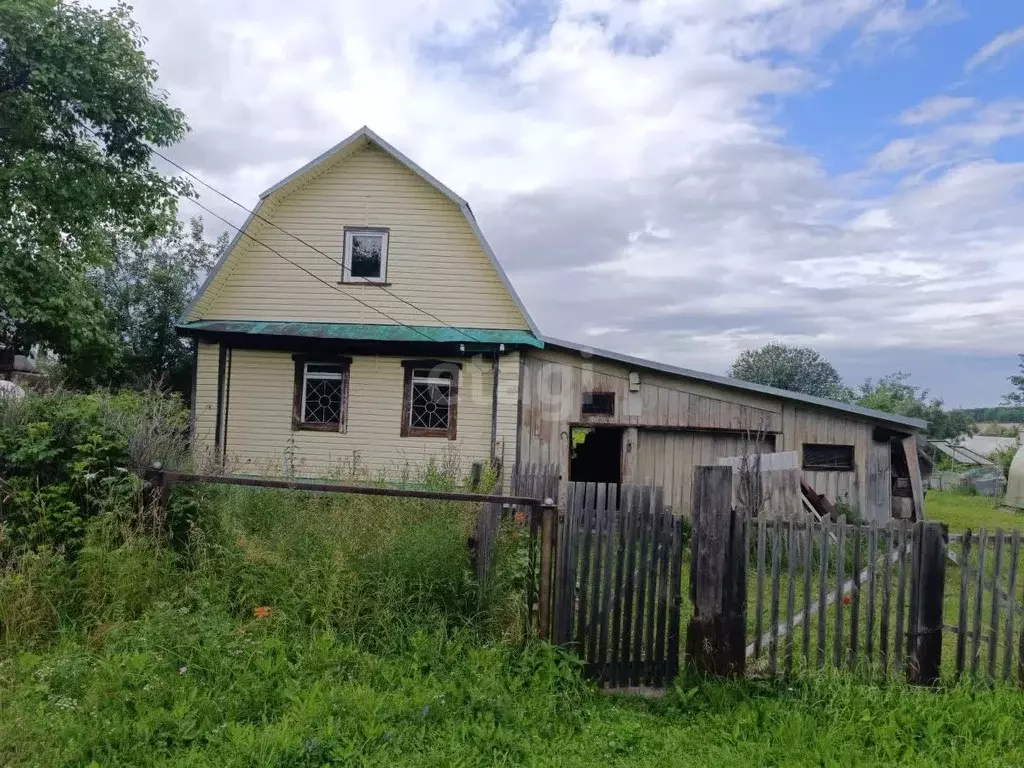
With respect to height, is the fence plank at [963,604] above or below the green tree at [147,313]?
below

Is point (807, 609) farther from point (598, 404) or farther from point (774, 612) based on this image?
point (598, 404)

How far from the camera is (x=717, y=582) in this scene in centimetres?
464

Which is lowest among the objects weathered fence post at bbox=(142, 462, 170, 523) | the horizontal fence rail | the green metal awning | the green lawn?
the green lawn

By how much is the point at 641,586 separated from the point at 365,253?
9.98 m

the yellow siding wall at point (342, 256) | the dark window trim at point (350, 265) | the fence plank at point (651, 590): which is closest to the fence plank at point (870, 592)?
the fence plank at point (651, 590)

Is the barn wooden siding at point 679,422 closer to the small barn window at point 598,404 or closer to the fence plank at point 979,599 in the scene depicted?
the small barn window at point 598,404

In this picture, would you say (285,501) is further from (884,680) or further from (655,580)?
(884,680)

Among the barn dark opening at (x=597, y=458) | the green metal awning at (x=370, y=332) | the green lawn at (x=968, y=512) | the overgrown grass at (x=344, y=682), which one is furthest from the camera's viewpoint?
the barn dark opening at (x=597, y=458)

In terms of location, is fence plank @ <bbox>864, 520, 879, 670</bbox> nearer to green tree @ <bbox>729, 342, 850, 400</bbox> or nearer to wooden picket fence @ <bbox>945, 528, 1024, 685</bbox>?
wooden picket fence @ <bbox>945, 528, 1024, 685</bbox>

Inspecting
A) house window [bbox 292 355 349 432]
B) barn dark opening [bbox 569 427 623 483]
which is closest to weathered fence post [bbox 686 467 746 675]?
house window [bbox 292 355 349 432]

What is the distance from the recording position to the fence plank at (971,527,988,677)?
4.38m

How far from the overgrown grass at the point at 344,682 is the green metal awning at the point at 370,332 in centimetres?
684

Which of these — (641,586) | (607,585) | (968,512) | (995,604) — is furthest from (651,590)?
(968,512)

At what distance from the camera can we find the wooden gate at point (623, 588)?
15.4 feet
